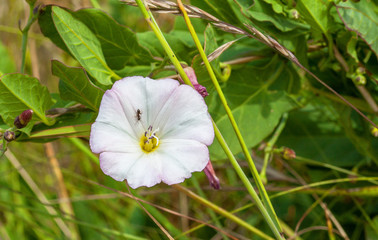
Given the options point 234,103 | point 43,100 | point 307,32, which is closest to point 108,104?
point 43,100

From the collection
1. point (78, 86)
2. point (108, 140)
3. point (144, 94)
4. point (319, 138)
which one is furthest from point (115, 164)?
point (319, 138)

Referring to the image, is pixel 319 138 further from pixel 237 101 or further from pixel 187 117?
pixel 187 117

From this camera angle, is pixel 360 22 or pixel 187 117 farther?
pixel 360 22

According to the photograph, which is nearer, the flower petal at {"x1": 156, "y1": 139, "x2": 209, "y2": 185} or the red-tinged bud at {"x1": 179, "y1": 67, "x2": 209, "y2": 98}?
the flower petal at {"x1": 156, "y1": 139, "x2": 209, "y2": 185}

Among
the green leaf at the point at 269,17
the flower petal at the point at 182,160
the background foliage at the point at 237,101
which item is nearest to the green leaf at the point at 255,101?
the background foliage at the point at 237,101

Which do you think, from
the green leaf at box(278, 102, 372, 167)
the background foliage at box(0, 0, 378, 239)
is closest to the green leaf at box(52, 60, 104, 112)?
the background foliage at box(0, 0, 378, 239)

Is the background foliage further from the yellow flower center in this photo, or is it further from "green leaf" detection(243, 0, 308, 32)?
the yellow flower center

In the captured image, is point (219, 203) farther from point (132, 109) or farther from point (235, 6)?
point (132, 109)
